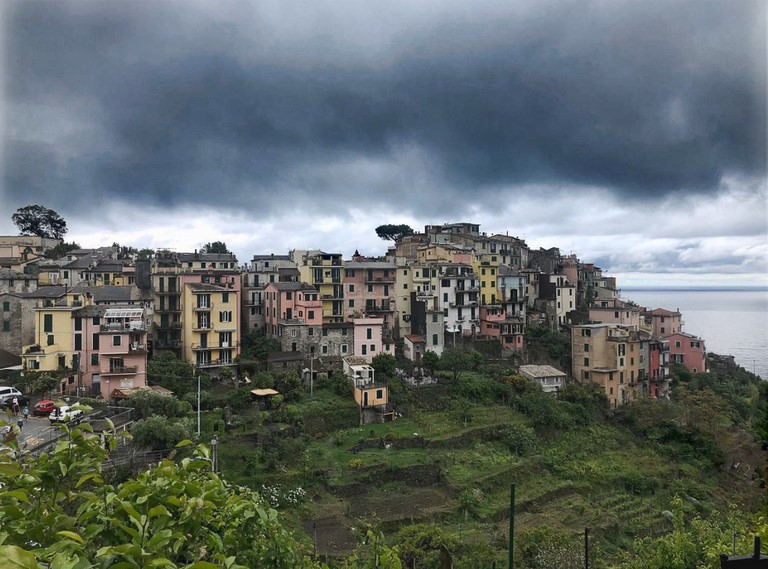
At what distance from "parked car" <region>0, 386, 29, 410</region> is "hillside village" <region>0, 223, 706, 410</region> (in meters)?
1.79

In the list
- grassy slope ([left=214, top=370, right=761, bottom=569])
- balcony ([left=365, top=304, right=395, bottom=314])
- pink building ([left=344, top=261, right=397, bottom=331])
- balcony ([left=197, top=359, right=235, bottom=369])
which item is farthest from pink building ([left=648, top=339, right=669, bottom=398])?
balcony ([left=197, top=359, right=235, bottom=369])

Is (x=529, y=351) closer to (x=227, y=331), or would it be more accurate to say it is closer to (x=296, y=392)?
(x=296, y=392)

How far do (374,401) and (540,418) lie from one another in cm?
973

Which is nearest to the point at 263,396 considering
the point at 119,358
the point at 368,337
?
the point at 119,358

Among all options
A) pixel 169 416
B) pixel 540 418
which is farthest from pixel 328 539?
pixel 540 418

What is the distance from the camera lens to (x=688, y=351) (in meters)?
43.1

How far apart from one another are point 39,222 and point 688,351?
2592 inches

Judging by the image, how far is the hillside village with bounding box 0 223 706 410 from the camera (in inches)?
1060

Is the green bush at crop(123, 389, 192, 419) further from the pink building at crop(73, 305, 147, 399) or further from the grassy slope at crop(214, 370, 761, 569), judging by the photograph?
the pink building at crop(73, 305, 147, 399)

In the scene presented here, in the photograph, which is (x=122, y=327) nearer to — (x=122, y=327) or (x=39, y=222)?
(x=122, y=327)

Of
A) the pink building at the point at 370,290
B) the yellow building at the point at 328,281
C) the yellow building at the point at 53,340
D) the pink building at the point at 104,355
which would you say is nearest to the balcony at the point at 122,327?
the pink building at the point at 104,355

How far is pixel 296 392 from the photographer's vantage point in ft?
90.8

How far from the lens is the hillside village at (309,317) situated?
88.3 feet

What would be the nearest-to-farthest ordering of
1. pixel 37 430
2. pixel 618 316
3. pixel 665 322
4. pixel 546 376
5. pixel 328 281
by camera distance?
pixel 37 430 < pixel 546 376 < pixel 328 281 < pixel 618 316 < pixel 665 322
